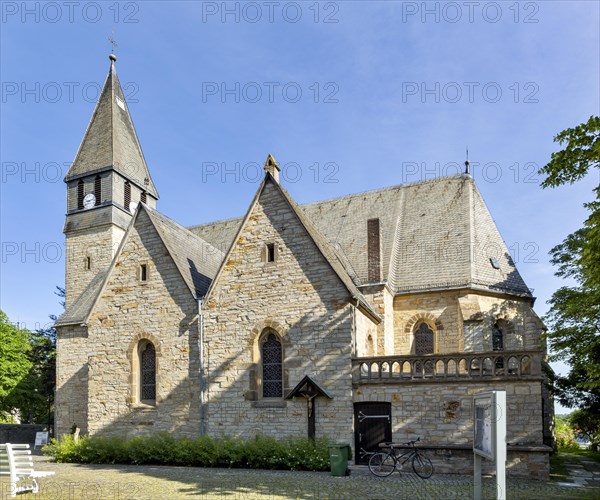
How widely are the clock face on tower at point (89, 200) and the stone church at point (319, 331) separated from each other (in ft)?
17.9

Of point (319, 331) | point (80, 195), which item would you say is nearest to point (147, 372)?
point (319, 331)

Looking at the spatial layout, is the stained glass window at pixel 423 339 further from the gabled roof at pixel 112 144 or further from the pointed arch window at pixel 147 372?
the gabled roof at pixel 112 144

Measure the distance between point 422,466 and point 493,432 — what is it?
7.30m

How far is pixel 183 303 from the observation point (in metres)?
21.3

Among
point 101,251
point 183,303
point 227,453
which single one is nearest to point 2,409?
point 101,251

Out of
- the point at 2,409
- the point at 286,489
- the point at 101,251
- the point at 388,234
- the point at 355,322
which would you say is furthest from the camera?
the point at 2,409

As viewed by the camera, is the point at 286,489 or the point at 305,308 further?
the point at 305,308

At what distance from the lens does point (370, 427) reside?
17812 mm

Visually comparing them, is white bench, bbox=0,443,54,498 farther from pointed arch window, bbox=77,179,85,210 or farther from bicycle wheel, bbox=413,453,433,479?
pointed arch window, bbox=77,179,85,210

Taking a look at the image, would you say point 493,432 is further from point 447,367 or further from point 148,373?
point 148,373

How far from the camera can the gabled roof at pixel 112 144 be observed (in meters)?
32.5

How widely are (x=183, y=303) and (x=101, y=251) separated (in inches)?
470

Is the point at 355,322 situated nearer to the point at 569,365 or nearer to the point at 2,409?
the point at 569,365

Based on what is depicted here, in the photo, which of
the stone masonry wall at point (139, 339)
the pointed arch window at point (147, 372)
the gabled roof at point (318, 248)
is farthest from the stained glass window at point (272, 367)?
the pointed arch window at point (147, 372)
